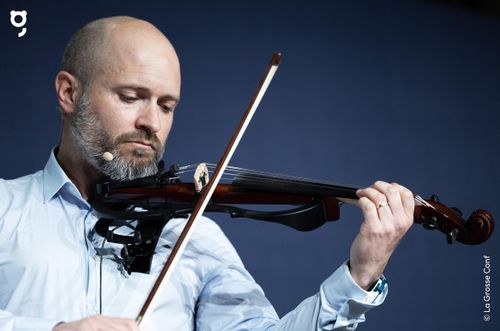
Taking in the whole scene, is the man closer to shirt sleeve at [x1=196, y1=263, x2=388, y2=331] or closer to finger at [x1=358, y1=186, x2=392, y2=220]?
shirt sleeve at [x1=196, y1=263, x2=388, y2=331]

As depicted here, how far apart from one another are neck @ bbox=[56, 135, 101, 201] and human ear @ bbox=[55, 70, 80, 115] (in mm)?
72

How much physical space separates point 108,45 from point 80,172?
0.26 m

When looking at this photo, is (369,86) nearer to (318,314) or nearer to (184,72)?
(184,72)

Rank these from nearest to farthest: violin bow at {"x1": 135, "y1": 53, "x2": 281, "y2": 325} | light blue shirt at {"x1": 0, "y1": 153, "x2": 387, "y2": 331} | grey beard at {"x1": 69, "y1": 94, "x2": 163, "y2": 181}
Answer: violin bow at {"x1": 135, "y1": 53, "x2": 281, "y2": 325}, light blue shirt at {"x1": 0, "y1": 153, "x2": 387, "y2": 331}, grey beard at {"x1": 69, "y1": 94, "x2": 163, "y2": 181}

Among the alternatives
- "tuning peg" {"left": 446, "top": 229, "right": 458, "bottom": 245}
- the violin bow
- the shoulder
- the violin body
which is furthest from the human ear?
"tuning peg" {"left": 446, "top": 229, "right": 458, "bottom": 245}

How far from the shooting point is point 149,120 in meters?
1.19

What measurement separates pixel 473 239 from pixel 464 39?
4.09ft

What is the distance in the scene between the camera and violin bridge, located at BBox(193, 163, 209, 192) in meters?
1.10

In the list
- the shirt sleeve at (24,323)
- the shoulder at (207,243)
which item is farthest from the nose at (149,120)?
the shirt sleeve at (24,323)

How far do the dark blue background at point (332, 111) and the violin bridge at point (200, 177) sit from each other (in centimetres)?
55

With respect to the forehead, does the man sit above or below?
below

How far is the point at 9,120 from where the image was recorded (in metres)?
1.54

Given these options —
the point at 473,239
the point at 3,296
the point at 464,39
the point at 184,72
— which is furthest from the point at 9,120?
the point at 464,39

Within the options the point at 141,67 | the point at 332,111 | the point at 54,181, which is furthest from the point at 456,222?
the point at 332,111
